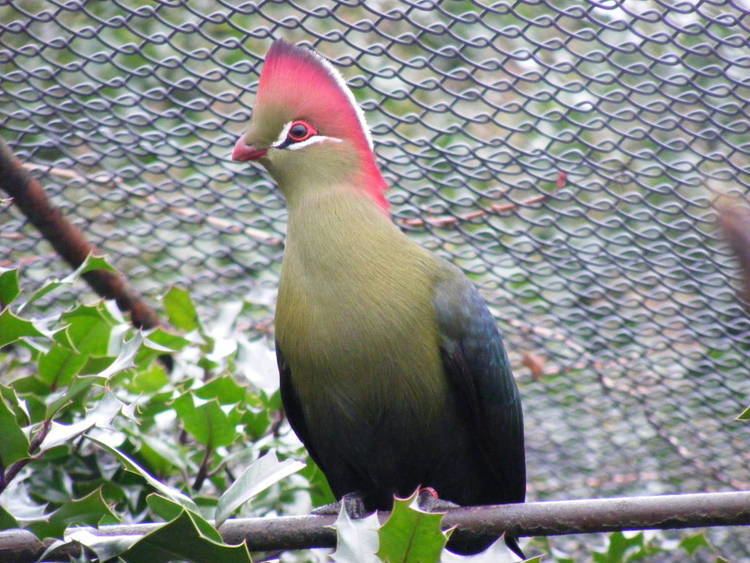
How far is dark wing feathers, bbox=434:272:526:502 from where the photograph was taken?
2.01 meters

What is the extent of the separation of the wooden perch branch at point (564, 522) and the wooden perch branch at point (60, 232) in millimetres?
1067

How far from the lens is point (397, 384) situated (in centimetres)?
194

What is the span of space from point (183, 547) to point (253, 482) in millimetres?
217

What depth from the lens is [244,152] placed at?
2.06 m

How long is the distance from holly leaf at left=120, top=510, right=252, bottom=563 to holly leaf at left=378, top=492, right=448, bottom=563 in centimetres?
20

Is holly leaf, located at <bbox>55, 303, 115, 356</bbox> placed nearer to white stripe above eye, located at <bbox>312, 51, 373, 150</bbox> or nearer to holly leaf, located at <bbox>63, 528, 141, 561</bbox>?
white stripe above eye, located at <bbox>312, 51, 373, 150</bbox>

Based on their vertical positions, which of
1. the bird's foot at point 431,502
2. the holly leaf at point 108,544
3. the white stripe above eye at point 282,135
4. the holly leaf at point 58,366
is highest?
the white stripe above eye at point 282,135

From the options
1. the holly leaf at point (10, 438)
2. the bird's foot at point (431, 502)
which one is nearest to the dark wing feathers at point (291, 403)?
the bird's foot at point (431, 502)

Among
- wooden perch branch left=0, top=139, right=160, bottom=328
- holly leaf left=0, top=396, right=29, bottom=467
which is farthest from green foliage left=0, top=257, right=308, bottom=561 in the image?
wooden perch branch left=0, top=139, right=160, bottom=328

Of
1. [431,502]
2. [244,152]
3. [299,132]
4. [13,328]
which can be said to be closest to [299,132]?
[299,132]

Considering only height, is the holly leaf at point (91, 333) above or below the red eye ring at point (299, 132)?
below

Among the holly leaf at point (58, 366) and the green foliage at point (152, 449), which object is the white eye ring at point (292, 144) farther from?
the holly leaf at point (58, 366)

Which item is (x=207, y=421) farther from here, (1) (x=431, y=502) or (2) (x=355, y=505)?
(1) (x=431, y=502)

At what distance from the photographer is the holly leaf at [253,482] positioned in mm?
1531
